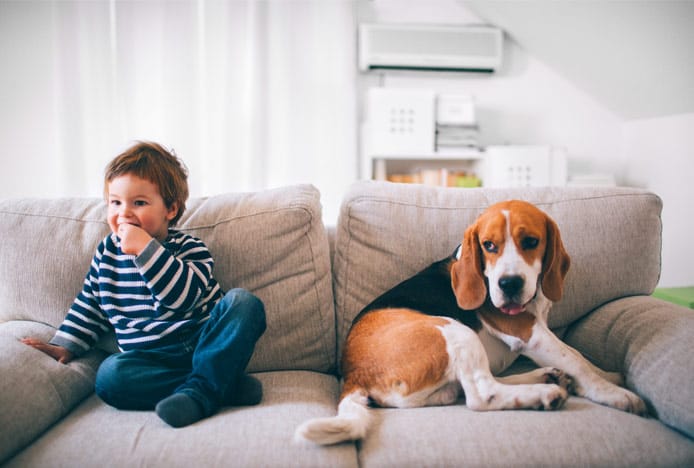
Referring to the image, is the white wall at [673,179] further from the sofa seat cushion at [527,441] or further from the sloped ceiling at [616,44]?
the sofa seat cushion at [527,441]

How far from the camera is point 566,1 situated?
301cm

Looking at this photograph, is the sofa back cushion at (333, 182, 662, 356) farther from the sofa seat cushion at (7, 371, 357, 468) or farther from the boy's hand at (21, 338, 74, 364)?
the boy's hand at (21, 338, 74, 364)

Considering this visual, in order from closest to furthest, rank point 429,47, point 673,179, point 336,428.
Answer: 1. point 336,428
2. point 673,179
3. point 429,47

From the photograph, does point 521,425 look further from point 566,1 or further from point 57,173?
point 57,173

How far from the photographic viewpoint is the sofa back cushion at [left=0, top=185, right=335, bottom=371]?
157 cm

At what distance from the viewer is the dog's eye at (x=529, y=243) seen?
1343 mm

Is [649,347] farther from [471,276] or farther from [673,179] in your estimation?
[673,179]

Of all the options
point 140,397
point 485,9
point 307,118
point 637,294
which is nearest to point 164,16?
point 307,118

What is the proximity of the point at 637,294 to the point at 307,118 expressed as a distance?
2556 millimetres

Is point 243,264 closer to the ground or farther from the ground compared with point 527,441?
farther from the ground

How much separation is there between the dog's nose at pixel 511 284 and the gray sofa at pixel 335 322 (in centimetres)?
32

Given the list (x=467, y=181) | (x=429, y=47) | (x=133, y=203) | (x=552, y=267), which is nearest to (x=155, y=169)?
(x=133, y=203)

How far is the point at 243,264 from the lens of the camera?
1.61 metres

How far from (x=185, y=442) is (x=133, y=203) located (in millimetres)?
720
